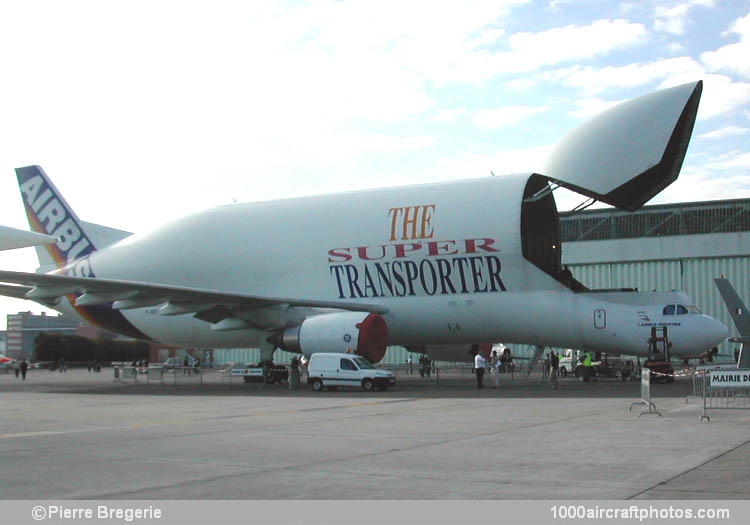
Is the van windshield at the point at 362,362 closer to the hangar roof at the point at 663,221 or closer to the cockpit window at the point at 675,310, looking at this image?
the cockpit window at the point at 675,310

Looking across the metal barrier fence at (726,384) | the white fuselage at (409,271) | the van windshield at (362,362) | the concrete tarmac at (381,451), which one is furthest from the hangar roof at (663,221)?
the concrete tarmac at (381,451)

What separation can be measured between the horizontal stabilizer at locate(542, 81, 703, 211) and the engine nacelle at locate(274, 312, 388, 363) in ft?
25.9

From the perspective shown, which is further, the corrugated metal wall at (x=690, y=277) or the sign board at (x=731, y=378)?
the corrugated metal wall at (x=690, y=277)

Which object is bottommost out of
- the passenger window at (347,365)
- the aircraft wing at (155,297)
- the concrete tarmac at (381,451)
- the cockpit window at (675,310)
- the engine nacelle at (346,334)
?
the concrete tarmac at (381,451)

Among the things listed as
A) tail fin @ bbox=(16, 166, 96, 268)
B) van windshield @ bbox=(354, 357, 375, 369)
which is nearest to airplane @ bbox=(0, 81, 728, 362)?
van windshield @ bbox=(354, 357, 375, 369)

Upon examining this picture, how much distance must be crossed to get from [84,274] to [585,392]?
2440 cm

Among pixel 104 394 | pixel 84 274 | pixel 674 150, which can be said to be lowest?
pixel 104 394

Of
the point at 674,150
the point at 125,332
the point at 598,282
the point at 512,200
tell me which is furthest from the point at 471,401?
the point at 598,282

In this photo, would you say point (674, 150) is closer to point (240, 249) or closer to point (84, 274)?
point (240, 249)

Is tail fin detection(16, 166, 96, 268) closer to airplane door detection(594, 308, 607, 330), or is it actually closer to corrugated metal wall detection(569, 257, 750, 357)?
airplane door detection(594, 308, 607, 330)

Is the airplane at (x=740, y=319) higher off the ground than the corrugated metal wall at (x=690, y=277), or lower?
lower

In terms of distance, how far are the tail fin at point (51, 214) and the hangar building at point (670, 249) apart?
29.6 meters

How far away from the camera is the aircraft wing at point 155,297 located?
2891cm
